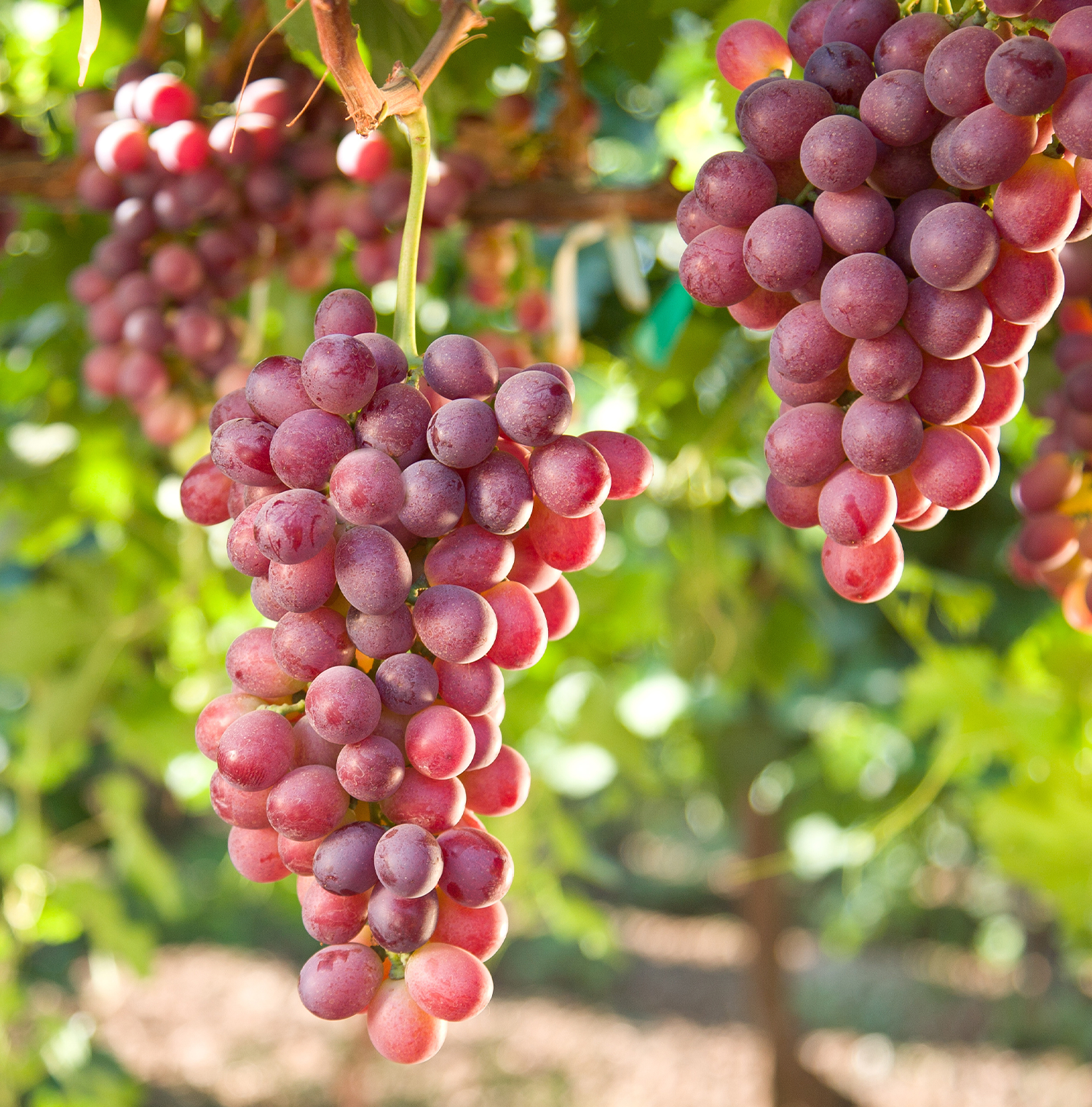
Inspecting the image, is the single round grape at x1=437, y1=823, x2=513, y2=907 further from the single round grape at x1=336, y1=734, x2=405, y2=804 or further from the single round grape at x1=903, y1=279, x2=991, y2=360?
the single round grape at x1=903, y1=279, x2=991, y2=360

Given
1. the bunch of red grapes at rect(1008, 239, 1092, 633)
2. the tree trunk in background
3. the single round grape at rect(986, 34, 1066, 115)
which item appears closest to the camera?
the single round grape at rect(986, 34, 1066, 115)

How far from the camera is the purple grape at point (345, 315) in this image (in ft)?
0.99

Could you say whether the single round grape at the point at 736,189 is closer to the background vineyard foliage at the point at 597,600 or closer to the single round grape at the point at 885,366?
the single round grape at the point at 885,366

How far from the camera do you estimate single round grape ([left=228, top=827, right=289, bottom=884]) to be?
1.01 ft

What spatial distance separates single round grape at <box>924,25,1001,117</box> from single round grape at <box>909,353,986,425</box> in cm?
7

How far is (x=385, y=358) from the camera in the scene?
11.9 inches

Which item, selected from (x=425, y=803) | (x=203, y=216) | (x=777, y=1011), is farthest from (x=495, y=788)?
(x=777, y=1011)

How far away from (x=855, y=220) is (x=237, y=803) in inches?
9.7

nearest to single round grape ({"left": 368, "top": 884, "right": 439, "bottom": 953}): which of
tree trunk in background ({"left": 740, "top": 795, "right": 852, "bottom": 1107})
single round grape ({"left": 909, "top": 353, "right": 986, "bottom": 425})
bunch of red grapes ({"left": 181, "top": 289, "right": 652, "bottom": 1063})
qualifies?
bunch of red grapes ({"left": 181, "top": 289, "right": 652, "bottom": 1063})

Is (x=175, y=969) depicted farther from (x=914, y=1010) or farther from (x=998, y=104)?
(x=998, y=104)

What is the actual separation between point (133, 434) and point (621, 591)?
23.3 inches

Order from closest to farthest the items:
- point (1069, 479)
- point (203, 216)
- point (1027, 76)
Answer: point (1027, 76) < point (1069, 479) < point (203, 216)

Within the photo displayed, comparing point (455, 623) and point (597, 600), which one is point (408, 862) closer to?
point (455, 623)

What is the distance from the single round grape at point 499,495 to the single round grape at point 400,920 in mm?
Answer: 105
